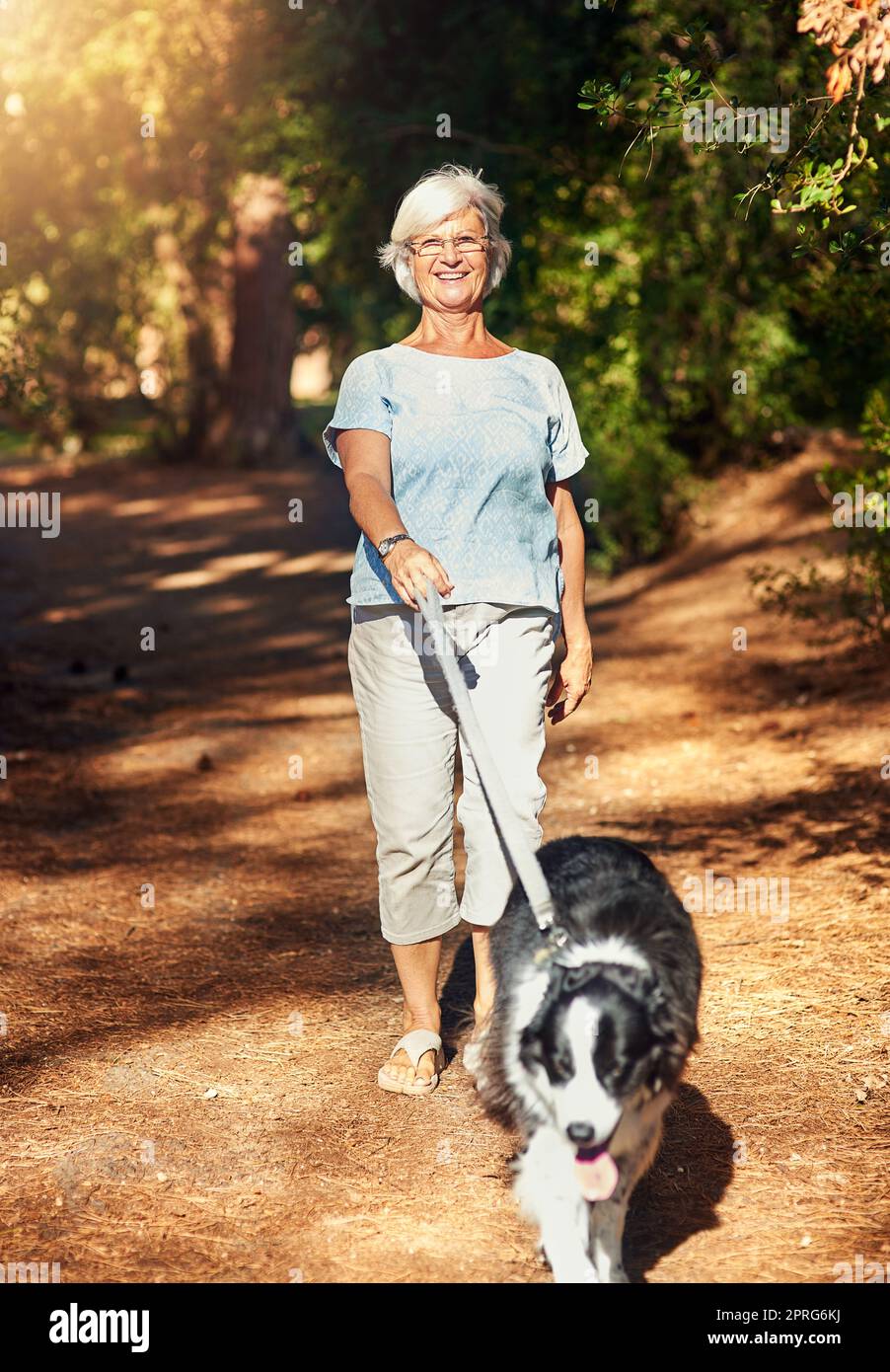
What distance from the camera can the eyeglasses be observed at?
381 cm

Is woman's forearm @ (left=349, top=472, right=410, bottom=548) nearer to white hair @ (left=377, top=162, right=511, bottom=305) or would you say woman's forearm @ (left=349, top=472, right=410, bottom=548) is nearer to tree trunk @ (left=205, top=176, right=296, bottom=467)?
white hair @ (left=377, top=162, right=511, bottom=305)

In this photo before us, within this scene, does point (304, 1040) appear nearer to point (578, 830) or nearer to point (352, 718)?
point (578, 830)

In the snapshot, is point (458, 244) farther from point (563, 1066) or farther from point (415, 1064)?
point (415, 1064)

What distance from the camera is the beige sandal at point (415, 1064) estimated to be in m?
4.20

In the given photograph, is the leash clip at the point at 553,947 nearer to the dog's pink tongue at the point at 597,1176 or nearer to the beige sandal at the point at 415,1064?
the dog's pink tongue at the point at 597,1176

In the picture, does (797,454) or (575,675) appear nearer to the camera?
(575,675)

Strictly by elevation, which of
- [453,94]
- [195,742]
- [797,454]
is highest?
[453,94]

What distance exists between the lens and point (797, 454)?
1310 cm

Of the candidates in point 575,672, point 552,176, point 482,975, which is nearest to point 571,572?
point 575,672

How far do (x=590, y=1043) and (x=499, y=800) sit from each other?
2.23 feet

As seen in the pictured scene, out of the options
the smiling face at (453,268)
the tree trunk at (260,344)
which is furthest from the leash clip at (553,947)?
the tree trunk at (260,344)

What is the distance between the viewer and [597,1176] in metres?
2.84

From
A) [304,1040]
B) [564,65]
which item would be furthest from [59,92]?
[304,1040]

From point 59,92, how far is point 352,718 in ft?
30.3
